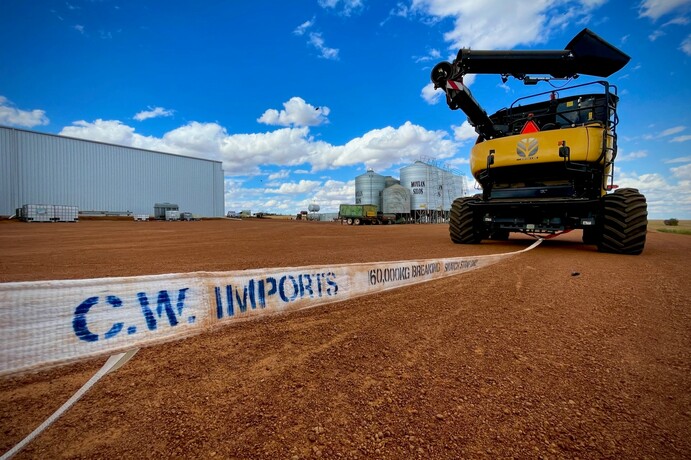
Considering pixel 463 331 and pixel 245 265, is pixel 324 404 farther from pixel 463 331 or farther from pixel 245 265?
pixel 245 265

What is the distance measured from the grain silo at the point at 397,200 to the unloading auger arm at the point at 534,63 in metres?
36.2

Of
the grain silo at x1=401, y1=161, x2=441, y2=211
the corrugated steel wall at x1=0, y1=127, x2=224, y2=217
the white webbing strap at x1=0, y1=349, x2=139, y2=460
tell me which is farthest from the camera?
the grain silo at x1=401, y1=161, x2=441, y2=211

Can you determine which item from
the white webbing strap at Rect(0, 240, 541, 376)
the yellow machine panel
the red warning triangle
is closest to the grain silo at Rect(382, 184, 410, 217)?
the red warning triangle

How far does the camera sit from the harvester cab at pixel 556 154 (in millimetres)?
6223

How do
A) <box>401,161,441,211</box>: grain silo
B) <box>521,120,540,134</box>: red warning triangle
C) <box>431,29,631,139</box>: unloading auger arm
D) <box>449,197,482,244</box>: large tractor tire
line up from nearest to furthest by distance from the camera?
<box>431,29,631,139</box>: unloading auger arm, <box>521,120,540,134</box>: red warning triangle, <box>449,197,482,244</box>: large tractor tire, <box>401,161,441,211</box>: grain silo

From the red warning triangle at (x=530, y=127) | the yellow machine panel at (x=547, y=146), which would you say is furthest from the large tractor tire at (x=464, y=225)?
the red warning triangle at (x=530, y=127)

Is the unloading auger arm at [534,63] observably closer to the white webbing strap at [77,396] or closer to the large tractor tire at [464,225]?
the large tractor tire at [464,225]

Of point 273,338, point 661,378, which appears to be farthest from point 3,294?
point 661,378

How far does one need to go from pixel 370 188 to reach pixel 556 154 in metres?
39.0

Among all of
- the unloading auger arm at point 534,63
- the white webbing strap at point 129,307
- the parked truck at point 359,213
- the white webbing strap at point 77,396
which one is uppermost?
the unloading auger arm at point 534,63

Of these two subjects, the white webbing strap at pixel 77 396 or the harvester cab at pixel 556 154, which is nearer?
the white webbing strap at pixel 77 396

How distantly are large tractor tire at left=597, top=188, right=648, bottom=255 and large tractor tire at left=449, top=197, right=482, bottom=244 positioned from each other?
2.84m

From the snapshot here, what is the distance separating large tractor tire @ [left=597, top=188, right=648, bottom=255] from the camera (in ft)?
20.9

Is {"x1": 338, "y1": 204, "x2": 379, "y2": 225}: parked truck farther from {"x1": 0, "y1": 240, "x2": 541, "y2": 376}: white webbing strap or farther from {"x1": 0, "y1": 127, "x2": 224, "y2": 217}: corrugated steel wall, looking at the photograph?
{"x1": 0, "y1": 240, "x2": 541, "y2": 376}: white webbing strap
